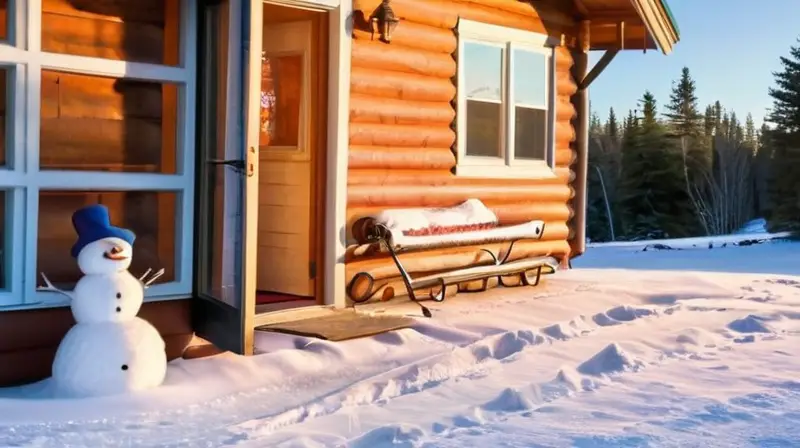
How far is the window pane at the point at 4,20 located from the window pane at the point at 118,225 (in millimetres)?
895

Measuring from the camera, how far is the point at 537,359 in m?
5.80

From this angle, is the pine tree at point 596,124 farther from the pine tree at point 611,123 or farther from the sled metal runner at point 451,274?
the sled metal runner at point 451,274

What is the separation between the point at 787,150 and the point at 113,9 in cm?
2972

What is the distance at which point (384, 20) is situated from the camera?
7238 millimetres

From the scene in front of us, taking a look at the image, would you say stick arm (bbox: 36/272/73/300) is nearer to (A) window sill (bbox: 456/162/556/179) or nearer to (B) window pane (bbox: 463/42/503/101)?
(A) window sill (bbox: 456/162/556/179)

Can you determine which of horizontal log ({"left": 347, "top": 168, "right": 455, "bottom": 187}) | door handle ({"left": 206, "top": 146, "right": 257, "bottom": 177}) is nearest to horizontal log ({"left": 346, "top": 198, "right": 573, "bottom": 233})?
horizontal log ({"left": 347, "top": 168, "right": 455, "bottom": 187})

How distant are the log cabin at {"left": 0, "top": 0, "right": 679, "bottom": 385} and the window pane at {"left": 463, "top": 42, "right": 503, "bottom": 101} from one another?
0.06 ft

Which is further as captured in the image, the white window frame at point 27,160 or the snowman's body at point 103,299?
the white window frame at point 27,160

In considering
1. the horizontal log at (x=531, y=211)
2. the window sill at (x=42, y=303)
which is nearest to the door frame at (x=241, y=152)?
the window sill at (x=42, y=303)

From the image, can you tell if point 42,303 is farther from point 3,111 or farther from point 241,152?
point 241,152

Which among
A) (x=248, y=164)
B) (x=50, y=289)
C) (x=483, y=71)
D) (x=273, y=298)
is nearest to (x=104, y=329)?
(x=50, y=289)

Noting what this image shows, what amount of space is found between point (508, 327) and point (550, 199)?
3176mm

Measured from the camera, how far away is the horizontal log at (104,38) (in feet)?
17.2

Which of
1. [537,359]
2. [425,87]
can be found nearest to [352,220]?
[425,87]
